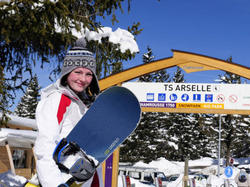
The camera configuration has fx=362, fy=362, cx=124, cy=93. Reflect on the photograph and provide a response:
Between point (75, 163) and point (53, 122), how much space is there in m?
0.30

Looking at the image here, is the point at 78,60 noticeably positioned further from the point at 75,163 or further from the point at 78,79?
the point at 75,163

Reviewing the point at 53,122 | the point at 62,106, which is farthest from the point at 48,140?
the point at 62,106

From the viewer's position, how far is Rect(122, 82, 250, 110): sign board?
39.8ft

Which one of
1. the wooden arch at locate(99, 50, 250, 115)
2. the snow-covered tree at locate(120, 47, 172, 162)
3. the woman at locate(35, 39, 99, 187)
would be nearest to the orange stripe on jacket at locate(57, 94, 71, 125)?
the woman at locate(35, 39, 99, 187)

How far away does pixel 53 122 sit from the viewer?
2.33m

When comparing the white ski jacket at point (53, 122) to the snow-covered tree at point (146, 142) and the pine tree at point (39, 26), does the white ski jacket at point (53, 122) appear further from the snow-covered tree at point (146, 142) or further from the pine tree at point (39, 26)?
the snow-covered tree at point (146, 142)

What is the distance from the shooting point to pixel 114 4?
9.79 meters

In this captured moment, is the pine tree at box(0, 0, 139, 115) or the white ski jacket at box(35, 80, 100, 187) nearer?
the white ski jacket at box(35, 80, 100, 187)

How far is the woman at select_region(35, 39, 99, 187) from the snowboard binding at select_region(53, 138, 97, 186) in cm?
3

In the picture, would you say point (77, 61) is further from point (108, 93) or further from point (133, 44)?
point (133, 44)

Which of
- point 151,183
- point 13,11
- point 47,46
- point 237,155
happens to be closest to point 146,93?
point 47,46

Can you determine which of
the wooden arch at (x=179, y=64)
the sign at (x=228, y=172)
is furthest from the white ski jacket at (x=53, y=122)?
the sign at (x=228, y=172)

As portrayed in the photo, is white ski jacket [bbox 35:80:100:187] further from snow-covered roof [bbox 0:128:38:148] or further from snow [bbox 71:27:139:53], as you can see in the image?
snow-covered roof [bbox 0:128:38:148]

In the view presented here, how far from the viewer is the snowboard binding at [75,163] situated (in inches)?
88.7
